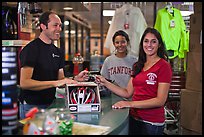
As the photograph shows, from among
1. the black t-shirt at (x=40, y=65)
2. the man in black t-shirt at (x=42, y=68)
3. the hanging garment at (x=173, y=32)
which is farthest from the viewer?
the hanging garment at (x=173, y=32)

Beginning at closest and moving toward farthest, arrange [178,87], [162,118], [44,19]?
[162,118], [44,19], [178,87]

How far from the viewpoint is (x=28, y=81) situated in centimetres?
206

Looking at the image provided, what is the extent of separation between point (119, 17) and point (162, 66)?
2491 millimetres

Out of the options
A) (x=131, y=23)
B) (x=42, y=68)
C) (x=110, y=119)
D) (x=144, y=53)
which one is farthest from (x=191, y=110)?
(x=42, y=68)

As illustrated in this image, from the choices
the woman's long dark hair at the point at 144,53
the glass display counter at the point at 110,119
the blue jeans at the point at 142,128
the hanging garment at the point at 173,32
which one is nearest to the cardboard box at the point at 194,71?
the hanging garment at the point at 173,32

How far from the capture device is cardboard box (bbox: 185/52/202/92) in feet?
10.9

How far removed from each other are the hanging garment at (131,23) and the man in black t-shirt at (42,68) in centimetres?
202

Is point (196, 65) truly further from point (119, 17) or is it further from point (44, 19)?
point (44, 19)

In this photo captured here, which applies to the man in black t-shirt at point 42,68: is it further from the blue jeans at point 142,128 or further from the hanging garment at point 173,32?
the hanging garment at point 173,32

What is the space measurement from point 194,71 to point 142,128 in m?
1.54

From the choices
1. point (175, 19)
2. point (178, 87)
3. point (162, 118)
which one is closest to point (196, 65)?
point (178, 87)

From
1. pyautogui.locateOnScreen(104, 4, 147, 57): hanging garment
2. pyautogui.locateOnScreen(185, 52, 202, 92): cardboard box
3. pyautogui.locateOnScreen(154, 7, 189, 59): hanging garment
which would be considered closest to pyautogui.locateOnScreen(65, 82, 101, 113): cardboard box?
pyautogui.locateOnScreen(185, 52, 202, 92): cardboard box

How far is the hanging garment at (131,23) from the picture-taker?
4309 millimetres

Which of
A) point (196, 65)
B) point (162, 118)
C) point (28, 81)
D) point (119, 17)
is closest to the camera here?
point (28, 81)
